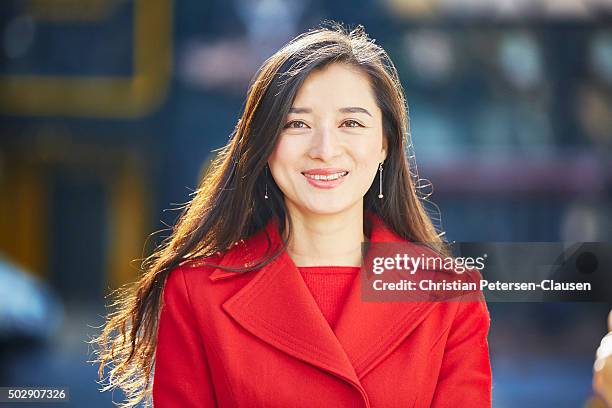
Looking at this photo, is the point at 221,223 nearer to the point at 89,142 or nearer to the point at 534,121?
the point at 534,121

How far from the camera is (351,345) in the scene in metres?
1.45

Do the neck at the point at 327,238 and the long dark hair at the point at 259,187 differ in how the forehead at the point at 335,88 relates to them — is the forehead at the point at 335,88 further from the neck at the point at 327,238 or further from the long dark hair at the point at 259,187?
the neck at the point at 327,238

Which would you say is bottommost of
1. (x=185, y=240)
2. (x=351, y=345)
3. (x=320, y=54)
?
(x=351, y=345)

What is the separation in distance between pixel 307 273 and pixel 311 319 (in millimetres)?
88

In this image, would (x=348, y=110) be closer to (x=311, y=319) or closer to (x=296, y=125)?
(x=296, y=125)

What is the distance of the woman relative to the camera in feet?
4.68

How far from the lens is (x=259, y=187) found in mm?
1543

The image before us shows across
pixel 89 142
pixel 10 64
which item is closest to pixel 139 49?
pixel 10 64

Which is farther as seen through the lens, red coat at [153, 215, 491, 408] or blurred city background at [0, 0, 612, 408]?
blurred city background at [0, 0, 612, 408]

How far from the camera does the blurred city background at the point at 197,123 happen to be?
2420 mm

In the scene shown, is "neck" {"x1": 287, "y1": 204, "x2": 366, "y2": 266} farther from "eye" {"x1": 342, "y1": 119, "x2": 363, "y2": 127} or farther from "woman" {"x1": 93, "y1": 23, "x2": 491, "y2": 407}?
"eye" {"x1": 342, "y1": 119, "x2": 363, "y2": 127}

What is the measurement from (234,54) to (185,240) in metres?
1.23

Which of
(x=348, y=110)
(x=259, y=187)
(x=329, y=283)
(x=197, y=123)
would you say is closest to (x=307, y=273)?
(x=329, y=283)

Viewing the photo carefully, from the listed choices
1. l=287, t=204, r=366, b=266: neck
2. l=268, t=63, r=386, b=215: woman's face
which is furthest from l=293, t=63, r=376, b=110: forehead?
l=287, t=204, r=366, b=266: neck
